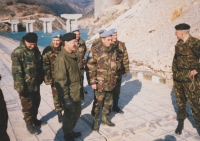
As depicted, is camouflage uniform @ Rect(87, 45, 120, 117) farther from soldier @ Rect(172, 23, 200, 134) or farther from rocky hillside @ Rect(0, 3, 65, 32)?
rocky hillside @ Rect(0, 3, 65, 32)

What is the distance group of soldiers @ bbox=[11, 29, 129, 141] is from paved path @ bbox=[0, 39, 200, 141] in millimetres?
204

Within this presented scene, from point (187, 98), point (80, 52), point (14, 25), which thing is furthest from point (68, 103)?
point (14, 25)

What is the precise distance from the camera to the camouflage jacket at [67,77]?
2979mm

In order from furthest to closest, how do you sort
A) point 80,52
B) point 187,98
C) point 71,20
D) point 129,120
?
point 71,20
point 80,52
point 129,120
point 187,98

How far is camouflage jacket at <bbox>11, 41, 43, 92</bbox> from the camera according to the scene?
3430 millimetres

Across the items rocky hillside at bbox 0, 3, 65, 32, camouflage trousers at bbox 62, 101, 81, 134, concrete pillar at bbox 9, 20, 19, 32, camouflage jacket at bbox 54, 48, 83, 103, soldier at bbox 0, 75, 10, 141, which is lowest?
camouflage trousers at bbox 62, 101, 81, 134

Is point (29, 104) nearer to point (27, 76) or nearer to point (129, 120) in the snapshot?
point (27, 76)

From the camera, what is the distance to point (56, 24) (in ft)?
323

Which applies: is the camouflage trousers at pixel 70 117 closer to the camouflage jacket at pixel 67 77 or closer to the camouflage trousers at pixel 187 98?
the camouflage jacket at pixel 67 77

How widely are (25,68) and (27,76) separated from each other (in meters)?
0.15

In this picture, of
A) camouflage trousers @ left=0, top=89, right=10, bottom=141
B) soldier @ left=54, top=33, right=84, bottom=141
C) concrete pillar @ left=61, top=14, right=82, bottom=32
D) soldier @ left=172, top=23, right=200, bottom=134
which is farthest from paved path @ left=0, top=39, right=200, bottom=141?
concrete pillar @ left=61, top=14, right=82, bottom=32

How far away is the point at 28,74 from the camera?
3.59m

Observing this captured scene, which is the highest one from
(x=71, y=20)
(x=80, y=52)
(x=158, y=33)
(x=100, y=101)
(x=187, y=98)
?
(x=71, y=20)

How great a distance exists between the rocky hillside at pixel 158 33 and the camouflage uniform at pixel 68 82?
469 centimetres
